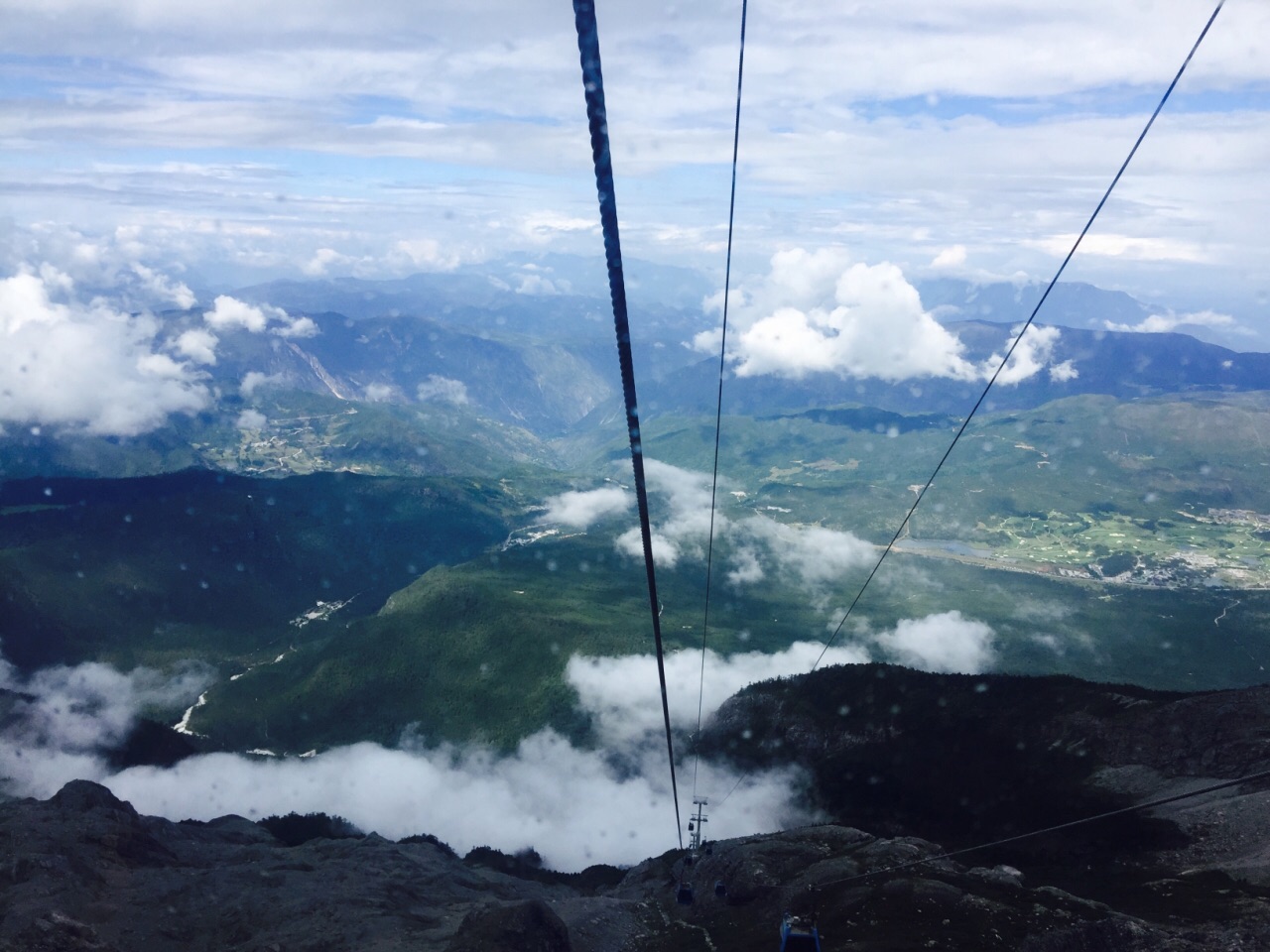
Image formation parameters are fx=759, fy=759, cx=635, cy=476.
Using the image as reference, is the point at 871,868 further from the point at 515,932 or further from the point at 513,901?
the point at 513,901

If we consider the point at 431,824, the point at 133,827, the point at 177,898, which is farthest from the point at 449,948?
the point at 431,824

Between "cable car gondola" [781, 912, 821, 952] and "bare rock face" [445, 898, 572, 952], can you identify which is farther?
"bare rock face" [445, 898, 572, 952]

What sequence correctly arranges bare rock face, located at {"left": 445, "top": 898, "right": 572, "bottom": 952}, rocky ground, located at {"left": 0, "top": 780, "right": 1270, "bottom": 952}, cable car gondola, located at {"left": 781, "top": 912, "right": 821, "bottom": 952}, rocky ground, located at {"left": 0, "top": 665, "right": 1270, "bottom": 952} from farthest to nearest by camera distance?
bare rock face, located at {"left": 445, "top": 898, "right": 572, "bottom": 952}, rocky ground, located at {"left": 0, "top": 665, "right": 1270, "bottom": 952}, rocky ground, located at {"left": 0, "top": 780, "right": 1270, "bottom": 952}, cable car gondola, located at {"left": 781, "top": 912, "right": 821, "bottom": 952}

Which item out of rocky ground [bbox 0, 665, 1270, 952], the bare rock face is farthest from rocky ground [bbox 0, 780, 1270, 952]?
A: rocky ground [bbox 0, 665, 1270, 952]

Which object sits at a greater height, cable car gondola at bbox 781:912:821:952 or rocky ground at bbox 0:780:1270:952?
cable car gondola at bbox 781:912:821:952

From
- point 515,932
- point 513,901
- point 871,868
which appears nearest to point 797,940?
point 515,932

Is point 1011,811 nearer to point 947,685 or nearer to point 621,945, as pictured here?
point 947,685

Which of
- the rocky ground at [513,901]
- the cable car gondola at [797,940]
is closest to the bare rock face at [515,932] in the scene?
the rocky ground at [513,901]

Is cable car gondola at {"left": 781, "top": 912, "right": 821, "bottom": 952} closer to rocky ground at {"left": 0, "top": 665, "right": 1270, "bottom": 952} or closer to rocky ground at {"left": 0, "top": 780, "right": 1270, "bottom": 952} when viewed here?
rocky ground at {"left": 0, "top": 780, "right": 1270, "bottom": 952}
